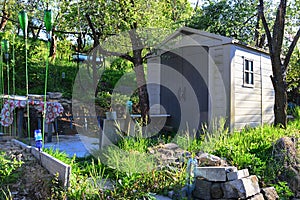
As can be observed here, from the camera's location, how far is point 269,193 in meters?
3.42

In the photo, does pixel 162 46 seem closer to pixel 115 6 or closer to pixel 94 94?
pixel 115 6

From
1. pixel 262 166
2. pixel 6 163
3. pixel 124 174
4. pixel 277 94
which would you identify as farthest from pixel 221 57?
pixel 6 163

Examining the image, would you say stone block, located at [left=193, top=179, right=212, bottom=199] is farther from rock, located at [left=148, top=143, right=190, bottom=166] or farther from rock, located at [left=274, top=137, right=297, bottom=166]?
rock, located at [left=274, top=137, right=297, bottom=166]

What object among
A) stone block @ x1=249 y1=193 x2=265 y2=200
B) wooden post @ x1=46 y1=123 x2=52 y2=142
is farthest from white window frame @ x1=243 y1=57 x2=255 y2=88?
wooden post @ x1=46 y1=123 x2=52 y2=142

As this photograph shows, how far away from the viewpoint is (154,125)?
6664 mm

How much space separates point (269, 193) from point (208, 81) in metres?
3.38

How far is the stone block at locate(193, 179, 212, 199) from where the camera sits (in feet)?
10.6

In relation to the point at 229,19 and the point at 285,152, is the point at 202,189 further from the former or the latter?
the point at 229,19

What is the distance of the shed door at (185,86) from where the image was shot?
6621mm

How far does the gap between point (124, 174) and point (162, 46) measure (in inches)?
178

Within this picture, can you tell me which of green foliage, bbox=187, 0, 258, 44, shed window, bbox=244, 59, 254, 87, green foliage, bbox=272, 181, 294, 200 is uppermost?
green foliage, bbox=187, 0, 258, 44

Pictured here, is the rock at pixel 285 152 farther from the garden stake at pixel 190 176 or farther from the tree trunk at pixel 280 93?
the tree trunk at pixel 280 93

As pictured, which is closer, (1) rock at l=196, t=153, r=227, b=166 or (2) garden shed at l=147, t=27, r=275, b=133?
(1) rock at l=196, t=153, r=227, b=166

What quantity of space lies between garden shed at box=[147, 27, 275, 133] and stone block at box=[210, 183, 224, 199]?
250 centimetres
